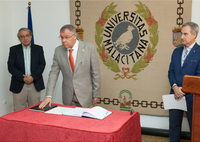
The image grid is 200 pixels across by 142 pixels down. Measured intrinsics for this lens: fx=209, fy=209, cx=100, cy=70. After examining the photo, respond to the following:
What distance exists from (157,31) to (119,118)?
2124 millimetres

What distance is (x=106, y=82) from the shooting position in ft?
12.7

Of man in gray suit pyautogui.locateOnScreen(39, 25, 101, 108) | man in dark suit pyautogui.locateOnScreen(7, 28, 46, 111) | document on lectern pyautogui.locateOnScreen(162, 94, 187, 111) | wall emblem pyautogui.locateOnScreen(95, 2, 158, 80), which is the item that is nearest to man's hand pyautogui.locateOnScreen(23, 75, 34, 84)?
man in dark suit pyautogui.locateOnScreen(7, 28, 46, 111)

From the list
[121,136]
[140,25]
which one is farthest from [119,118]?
[140,25]

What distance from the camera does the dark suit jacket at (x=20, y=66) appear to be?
340cm

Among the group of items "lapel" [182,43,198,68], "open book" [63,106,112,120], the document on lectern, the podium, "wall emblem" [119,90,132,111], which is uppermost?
"lapel" [182,43,198,68]

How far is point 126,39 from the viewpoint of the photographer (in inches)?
145

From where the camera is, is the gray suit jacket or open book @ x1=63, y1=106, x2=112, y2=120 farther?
the gray suit jacket

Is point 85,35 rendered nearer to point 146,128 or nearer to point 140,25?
point 140,25

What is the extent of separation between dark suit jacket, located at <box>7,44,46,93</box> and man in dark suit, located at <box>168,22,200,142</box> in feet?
6.85

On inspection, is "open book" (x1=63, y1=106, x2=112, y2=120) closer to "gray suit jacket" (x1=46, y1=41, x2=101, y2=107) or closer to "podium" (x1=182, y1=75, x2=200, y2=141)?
"gray suit jacket" (x1=46, y1=41, x2=101, y2=107)

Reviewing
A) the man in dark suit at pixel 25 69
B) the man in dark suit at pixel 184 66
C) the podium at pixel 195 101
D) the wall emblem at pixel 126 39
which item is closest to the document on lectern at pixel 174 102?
the man in dark suit at pixel 184 66

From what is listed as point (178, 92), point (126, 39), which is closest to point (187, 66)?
point (178, 92)

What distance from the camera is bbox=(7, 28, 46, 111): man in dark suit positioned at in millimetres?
3400

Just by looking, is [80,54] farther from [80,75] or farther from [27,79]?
[27,79]
